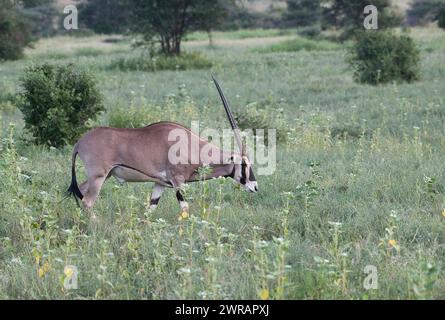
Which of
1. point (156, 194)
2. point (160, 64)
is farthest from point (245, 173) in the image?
point (160, 64)

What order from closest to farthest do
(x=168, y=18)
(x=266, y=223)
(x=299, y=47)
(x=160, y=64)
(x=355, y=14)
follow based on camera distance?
(x=266, y=223) → (x=160, y=64) → (x=168, y=18) → (x=299, y=47) → (x=355, y=14)

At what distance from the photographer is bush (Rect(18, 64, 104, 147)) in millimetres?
9688

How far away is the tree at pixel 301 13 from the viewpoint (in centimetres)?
4323

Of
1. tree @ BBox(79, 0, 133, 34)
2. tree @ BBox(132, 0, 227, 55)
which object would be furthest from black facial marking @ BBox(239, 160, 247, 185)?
tree @ BBox(79, 0, 133, 34)

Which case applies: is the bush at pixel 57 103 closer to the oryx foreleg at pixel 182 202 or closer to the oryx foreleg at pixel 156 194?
the oryx foreleg at pixel 156 194

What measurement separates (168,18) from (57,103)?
13.7 meters

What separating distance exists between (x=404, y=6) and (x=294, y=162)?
47.3 metres

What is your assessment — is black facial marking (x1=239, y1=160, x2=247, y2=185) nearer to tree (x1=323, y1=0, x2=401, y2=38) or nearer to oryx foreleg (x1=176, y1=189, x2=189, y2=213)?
oryx foreleg (x1=176, y1=189, x2=189, y2=213)

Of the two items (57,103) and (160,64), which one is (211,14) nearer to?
(160,64)

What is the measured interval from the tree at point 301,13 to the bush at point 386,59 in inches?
1033

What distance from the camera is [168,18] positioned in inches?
904

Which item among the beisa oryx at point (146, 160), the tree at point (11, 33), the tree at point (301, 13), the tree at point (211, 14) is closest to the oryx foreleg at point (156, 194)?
the beisa oryx at point (146, 160)

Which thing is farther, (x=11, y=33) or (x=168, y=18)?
(x=11, y=33)
